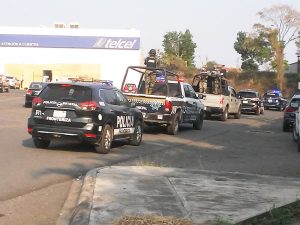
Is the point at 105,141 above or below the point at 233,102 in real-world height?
below

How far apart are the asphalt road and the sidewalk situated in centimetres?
58

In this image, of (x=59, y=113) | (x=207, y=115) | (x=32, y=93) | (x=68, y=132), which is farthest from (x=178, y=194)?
(x=32, y=93)

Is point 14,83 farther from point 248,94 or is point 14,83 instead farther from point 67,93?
point 67,93

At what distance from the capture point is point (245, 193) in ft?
28.3

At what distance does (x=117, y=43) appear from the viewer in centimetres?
7800

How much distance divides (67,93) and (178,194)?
5762 mm

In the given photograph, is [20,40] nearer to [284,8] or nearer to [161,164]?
[284,8]

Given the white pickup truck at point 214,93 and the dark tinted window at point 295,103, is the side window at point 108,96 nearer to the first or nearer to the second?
Result: the dark tinted window at point 295,103

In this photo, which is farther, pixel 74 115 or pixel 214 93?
pixel 214 93

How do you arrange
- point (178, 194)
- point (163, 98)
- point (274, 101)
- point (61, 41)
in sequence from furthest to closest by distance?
point (61, 41) → point (274, 101) → point (163, 98) → point (178, 194)

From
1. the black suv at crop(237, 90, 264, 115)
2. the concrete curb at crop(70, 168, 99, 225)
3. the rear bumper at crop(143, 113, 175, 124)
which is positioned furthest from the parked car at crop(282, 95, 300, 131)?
the black suv at crop(237, 90, 264, 115)

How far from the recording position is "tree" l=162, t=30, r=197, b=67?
4646 inches

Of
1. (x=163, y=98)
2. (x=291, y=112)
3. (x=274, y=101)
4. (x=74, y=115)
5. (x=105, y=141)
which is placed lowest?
(x=105, y=141)

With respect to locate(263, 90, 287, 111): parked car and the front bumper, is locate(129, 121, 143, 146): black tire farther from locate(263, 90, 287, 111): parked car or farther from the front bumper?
locate(263, 90, 287, 111): parked car
